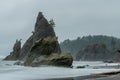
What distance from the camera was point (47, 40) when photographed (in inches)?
4678

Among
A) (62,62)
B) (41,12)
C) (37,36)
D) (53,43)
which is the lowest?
(62,62)

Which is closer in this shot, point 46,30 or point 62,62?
point 62,62

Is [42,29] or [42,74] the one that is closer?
[42,74]

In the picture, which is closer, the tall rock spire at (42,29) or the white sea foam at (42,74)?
the white sea foam at (42,74)

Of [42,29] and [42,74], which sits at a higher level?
[42,29]

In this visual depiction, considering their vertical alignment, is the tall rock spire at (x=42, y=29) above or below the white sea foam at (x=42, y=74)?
above

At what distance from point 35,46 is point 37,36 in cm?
5308

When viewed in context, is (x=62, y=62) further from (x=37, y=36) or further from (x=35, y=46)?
(x=37, y=36)

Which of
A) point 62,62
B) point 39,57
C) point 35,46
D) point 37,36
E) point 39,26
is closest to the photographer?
point 62,62

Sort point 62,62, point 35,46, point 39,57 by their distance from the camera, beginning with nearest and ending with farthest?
point 62,62, point 39,57, point 35,46

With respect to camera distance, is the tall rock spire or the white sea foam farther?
the tall rock spire

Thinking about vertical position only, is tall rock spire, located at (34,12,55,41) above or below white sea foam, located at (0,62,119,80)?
above

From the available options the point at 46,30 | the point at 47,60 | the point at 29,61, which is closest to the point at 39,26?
the point at 46,30

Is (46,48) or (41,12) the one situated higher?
(41,12)
